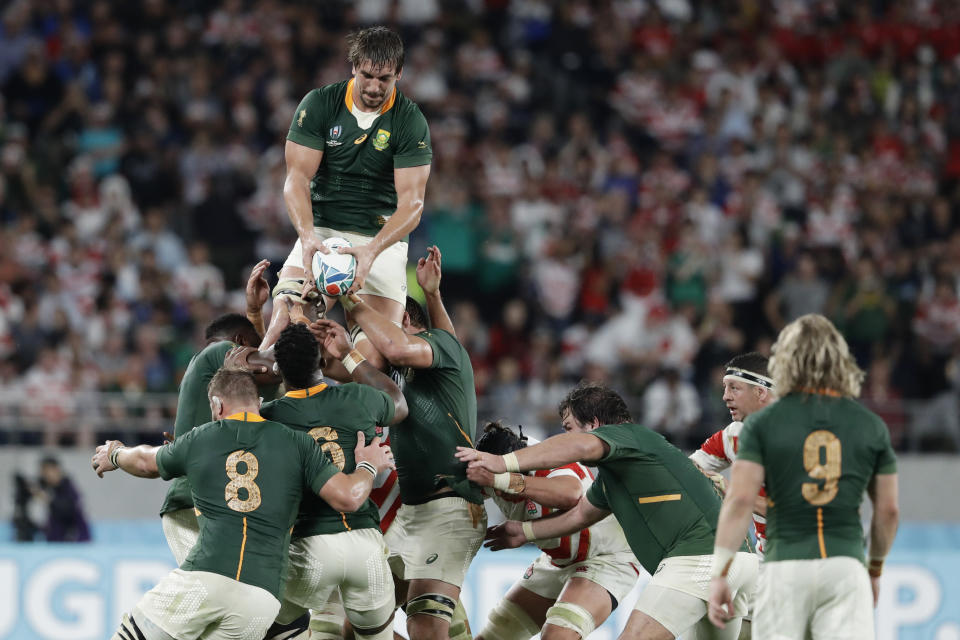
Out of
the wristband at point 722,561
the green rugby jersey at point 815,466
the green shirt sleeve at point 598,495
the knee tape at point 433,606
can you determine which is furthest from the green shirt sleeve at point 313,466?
the green rugby jersey at point 815,466

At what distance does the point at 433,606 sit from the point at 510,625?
960 millimetres

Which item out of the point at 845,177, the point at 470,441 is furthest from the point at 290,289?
the point at 845,177

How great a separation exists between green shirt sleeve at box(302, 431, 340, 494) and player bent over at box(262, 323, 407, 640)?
86 millimetres

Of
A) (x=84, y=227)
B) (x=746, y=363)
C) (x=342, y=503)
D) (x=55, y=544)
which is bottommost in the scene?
(x=55, y=544)

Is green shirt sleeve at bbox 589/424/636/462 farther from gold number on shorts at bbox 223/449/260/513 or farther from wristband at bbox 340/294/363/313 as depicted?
gold number on shorts at bbox 223/449/260/513

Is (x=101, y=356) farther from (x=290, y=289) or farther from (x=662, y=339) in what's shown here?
(x=290, y=289)

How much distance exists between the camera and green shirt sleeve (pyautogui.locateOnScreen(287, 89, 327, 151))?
26.6 feet

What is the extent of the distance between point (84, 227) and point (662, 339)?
668cm

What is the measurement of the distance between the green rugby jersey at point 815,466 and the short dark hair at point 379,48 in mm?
2982

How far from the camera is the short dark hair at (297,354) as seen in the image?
24.1 feet

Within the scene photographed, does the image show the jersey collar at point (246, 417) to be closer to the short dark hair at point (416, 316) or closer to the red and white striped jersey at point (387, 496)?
the short dark hair at point (416, 316)

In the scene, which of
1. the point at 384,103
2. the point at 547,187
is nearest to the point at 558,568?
the point at 384,103

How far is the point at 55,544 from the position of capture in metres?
11.8

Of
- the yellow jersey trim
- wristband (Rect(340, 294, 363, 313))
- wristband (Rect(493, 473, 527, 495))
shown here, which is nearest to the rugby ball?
wristband (Rect(340, 294, 363, 313))
